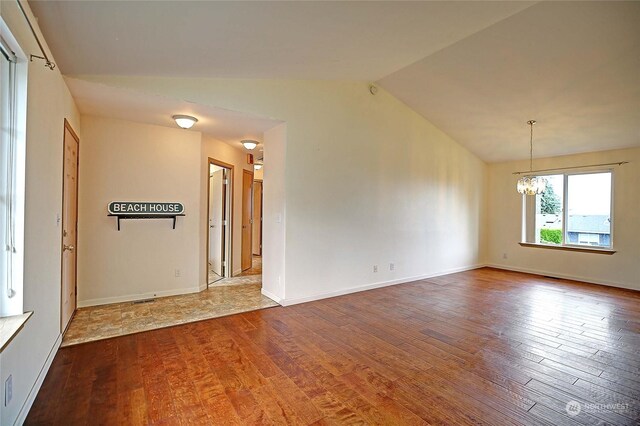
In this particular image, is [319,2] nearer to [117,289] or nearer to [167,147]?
[167,147]

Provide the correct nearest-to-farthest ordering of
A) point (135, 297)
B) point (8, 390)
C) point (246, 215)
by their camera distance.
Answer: point (8, 390) → point (135, 297) → point (246, 215)

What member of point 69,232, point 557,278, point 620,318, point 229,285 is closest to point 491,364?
point 620,318

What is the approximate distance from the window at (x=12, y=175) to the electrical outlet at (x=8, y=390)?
0.39 metres

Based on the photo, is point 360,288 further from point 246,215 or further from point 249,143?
point 249,143

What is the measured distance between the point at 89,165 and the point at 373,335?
13.2ft

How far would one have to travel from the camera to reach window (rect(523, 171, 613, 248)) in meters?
5.80

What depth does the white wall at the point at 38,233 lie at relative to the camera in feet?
5.93

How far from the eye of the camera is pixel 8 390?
5.58 ft

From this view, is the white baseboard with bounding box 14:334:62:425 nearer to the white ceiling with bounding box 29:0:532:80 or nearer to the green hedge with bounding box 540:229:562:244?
the white ceiling with bounding box 29:0:532:80

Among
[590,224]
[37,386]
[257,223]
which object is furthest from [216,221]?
[590,224]

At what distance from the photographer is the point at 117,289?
163 inches

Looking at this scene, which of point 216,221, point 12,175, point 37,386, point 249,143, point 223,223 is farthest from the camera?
point 216,221

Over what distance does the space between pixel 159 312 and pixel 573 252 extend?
728cm

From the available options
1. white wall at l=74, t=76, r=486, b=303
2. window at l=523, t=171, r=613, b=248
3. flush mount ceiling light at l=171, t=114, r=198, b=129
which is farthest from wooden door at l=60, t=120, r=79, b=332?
window at l=523, t=171, r=613, b=248
